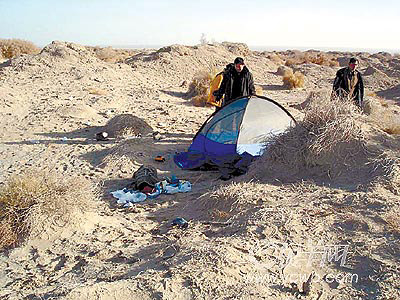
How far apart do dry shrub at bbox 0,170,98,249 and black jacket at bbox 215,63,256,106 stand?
3455 mm

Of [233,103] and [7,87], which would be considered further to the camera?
[7,87]

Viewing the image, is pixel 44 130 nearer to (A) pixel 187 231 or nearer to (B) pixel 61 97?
(B) pixel 61 97

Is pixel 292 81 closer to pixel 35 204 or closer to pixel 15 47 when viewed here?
pixel 35 204

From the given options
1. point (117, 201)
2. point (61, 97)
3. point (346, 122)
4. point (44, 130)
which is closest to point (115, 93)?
point (61, 97)

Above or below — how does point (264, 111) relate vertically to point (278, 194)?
above

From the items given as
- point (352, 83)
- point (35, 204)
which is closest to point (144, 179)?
point (35, 204)

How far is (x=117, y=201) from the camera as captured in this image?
228 inches

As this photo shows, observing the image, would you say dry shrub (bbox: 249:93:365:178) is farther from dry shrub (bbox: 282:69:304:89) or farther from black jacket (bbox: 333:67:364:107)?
dry shrub (bbox: 282:69:304:89)

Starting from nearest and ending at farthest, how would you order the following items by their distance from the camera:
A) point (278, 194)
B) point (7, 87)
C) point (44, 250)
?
1. point (44, 250)
2. point (278, 194)
3. point (7, 87)

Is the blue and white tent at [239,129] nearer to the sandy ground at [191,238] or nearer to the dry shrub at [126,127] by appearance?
the sandy ground at [191,238]

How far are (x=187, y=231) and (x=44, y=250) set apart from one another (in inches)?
62.5

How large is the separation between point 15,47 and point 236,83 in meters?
22.2

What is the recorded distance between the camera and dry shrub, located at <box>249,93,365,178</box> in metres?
5.74

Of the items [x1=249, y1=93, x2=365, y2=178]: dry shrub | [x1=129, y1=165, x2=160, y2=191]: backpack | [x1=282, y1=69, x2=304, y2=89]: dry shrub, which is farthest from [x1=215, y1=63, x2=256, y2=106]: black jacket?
[x1=282, y1=69, x2=304, y2=89]: dry shrub
